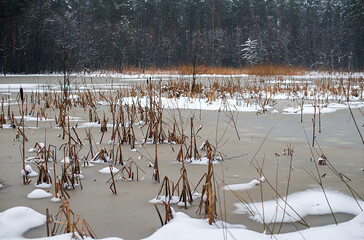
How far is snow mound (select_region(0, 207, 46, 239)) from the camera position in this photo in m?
1.67

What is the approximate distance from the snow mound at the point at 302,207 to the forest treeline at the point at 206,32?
27439 mm

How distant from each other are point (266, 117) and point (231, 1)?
49369 mm

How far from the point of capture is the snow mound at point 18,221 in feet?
5.49

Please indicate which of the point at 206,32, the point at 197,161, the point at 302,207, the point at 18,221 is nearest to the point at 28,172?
the point at 18,221

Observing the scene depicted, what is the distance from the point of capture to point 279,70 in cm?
2269

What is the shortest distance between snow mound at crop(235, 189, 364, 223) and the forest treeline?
1080 inches

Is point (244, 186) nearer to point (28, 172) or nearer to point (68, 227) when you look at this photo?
point (68, 227)

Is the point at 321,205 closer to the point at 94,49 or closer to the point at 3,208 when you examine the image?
the point at 3,208

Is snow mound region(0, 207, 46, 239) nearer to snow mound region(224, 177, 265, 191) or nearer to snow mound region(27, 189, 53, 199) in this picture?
snow mound region(27, 189, 53, 199)

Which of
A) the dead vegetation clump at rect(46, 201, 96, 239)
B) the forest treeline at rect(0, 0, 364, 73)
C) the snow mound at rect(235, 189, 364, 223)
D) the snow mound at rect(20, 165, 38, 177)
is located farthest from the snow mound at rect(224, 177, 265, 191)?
the forest treeline at rect(0, 0, 364, 73)

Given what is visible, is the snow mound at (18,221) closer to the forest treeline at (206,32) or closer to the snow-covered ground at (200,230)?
the snow-covered ground at (200,230)

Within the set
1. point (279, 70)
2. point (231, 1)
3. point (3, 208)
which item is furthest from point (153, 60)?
point (3, 208)

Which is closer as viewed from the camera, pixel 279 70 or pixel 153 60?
pixel 279 70

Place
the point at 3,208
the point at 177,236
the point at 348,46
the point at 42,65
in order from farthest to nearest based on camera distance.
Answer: the point at 348,46 → the point at 42,65 → the point at 3,208 → the point at 177,236
